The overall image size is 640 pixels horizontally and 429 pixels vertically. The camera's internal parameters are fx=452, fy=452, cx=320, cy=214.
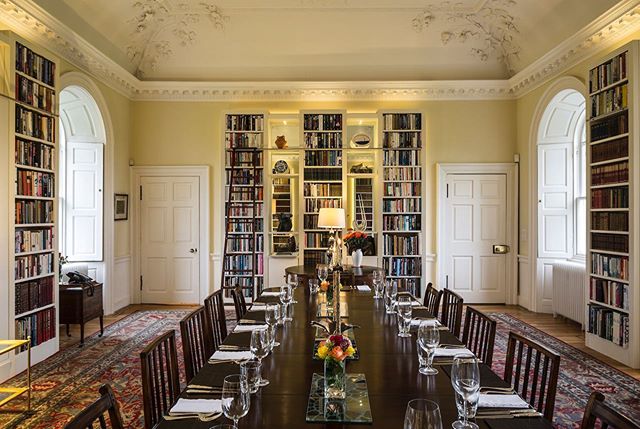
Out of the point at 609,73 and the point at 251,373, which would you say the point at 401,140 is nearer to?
the point at 609,73

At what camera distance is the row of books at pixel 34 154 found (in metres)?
4.25

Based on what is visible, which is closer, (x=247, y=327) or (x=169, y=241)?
(x=247, y=327)

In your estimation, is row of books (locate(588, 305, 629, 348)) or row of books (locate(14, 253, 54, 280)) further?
row of books (locate(588, 305, 629, 348))

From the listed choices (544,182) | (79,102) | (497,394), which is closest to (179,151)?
(79,102)

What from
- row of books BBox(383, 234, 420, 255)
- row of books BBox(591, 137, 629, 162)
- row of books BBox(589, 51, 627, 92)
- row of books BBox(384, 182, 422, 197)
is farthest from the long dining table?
row of books BBox(384, 182, 422, 197)

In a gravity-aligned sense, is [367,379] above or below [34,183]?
below

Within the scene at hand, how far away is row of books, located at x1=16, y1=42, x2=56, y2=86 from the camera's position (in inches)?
166

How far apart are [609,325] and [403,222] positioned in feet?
10.6

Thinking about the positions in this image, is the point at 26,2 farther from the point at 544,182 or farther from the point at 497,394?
the point at 544,182

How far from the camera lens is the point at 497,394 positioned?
5.90 ft

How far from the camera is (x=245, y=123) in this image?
7.30m

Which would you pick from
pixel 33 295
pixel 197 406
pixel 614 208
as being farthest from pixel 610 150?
pixel 33 295

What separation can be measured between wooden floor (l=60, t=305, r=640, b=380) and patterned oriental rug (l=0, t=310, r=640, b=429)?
0.14 m

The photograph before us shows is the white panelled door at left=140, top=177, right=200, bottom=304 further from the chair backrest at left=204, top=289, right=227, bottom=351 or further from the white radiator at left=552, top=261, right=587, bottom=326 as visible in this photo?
the white radiator at left=552, top=261, right=587, bottom=326
